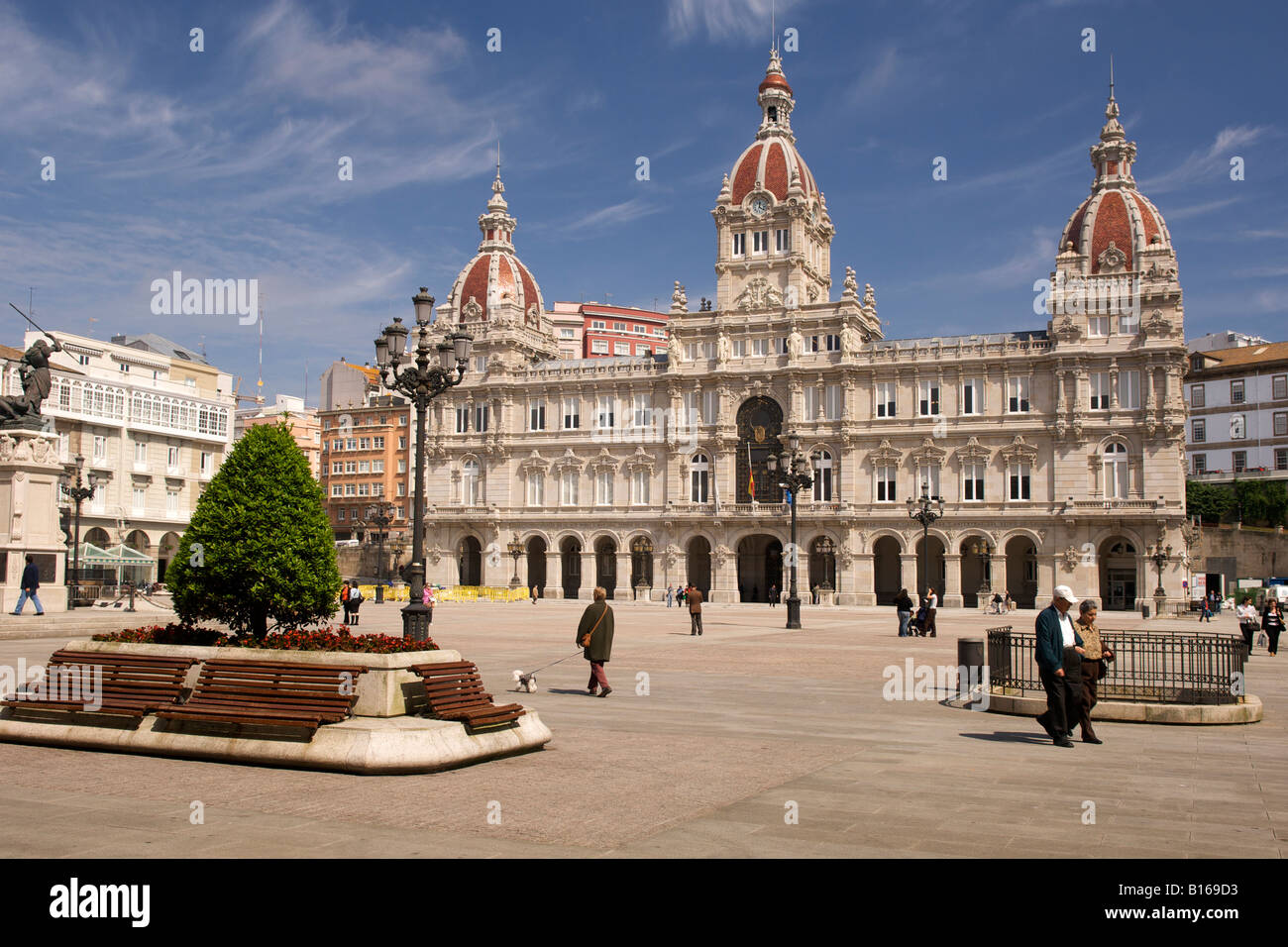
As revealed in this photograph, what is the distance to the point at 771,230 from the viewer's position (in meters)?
71.0

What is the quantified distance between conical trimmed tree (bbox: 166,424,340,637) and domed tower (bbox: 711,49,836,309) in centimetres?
5868

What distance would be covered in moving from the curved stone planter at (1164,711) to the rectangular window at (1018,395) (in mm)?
50409

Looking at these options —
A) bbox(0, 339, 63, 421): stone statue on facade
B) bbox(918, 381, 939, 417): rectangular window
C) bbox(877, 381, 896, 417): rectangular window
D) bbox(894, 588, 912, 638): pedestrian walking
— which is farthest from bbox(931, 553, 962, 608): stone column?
bbox(0, 339, 63, 421): stone statue on facade

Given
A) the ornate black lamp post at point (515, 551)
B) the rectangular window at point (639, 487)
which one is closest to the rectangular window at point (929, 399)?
the rectangular window at point (639, 487)

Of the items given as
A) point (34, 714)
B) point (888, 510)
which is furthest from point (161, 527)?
point (34, 714)

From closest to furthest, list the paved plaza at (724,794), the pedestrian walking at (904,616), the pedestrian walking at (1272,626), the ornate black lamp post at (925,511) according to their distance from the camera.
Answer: the paved plaza at (724,794), the pedestrian walking at (1272,626), the pedestrian walking at (904,616), the ornate black lamp post at (925,511)

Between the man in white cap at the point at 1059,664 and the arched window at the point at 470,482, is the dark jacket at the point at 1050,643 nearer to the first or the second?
the man in white cap at the point at 1059,664

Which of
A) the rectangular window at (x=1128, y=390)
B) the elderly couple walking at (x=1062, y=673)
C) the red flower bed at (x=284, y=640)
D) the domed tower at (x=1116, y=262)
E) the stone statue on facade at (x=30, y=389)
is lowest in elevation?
the elderly couple walking at (x=1062, y=673)

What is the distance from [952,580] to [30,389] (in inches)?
1935

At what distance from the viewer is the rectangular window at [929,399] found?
65812 millimetres

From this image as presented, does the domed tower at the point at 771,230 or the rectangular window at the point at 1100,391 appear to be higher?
the domed tower at the point at 771,230

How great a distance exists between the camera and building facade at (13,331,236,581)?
65.9m
